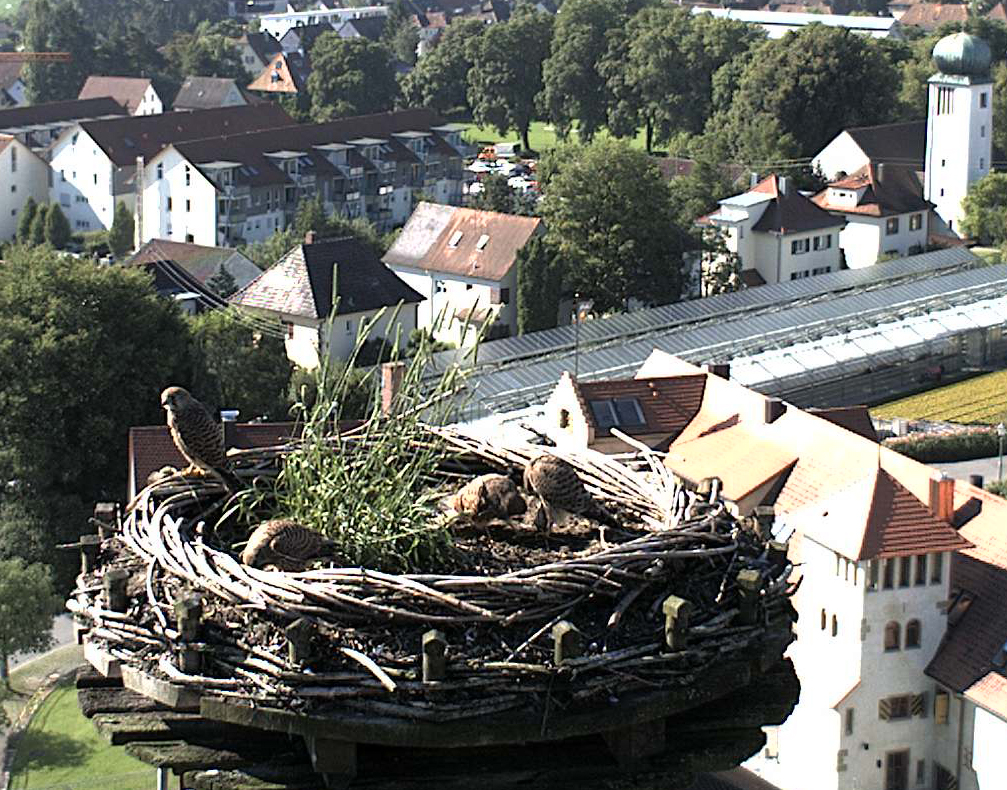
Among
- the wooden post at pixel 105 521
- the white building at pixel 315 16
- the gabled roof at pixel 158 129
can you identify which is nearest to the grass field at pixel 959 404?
the gabled roof at pixel 158 129

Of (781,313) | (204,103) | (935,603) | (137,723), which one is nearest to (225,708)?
(137,723)

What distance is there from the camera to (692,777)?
13.1 feet

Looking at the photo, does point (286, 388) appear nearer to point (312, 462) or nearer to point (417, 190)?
point (417, 190)

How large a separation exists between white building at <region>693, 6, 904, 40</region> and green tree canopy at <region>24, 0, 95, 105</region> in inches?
955

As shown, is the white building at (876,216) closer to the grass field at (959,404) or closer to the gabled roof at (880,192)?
the gabled roof at (880,192)

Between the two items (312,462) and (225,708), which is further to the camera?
(312,462)

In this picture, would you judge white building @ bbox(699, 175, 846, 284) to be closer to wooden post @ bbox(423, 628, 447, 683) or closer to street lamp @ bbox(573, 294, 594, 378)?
street lamp @ bbox(573, 294, 594, 378)

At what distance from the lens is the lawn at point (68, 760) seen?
825 inches

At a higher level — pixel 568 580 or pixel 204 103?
pixel 568 580

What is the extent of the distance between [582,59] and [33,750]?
151 feet

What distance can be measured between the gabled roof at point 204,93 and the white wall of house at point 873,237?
28.0 m

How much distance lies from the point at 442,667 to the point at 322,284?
113 ft

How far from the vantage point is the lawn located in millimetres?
20953

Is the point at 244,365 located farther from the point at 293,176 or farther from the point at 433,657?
the point at 433,657
